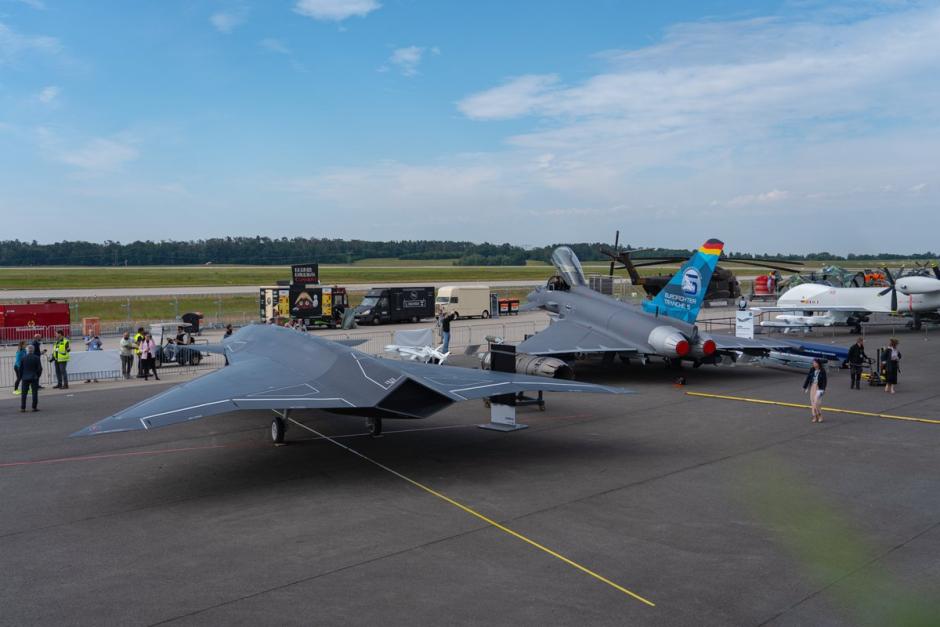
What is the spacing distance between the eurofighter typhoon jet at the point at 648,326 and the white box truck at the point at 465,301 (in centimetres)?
1923

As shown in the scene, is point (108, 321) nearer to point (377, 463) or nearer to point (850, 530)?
point (377, 463)

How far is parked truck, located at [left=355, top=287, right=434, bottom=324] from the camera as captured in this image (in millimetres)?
41469

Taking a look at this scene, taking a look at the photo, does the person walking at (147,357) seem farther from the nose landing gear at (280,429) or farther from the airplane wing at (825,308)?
the airplane wing at (825,308)

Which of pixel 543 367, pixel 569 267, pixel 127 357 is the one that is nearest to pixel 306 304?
pixel 127 357

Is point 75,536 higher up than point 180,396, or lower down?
lower down

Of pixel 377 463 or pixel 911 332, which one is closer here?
pixel 377 463

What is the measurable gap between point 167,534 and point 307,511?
5.89ft

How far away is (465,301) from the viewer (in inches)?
1779

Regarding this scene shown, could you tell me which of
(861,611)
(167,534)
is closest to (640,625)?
(861,611)

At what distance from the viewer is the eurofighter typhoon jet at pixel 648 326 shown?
19953 mm

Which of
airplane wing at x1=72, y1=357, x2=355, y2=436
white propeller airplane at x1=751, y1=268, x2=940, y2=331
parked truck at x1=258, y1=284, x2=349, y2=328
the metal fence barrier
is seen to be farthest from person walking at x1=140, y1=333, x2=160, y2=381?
white propeller airplane at x1=751, y1=268, x2=940, y2=331

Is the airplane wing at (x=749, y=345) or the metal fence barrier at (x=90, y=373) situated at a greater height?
the airplane wing at (x=749, y=345)

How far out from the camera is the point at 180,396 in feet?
34.8

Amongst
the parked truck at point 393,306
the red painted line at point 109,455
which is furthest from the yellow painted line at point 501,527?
the parked truck at point 393,306
